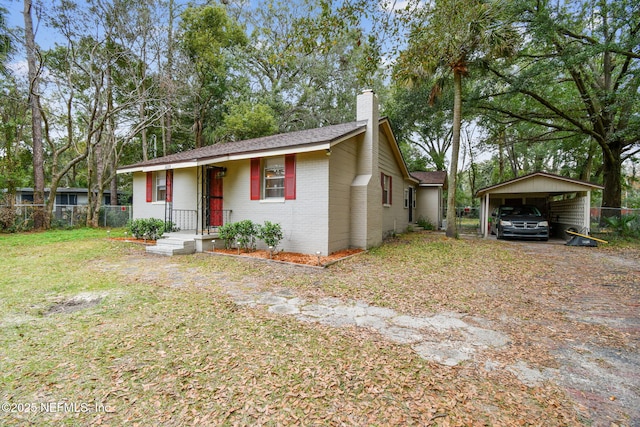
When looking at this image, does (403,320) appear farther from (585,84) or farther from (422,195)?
(585,84)

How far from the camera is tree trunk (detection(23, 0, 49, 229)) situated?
43.7 ft

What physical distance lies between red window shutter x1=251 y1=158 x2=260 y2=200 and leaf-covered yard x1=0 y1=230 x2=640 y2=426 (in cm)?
393

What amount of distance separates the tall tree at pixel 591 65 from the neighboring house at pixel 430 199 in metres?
5.24

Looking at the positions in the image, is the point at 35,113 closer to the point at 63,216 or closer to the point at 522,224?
the point at 63,216

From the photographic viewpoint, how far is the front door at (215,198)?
10648mm

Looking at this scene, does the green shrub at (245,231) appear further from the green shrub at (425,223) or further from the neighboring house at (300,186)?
the green shrub at (425,223)

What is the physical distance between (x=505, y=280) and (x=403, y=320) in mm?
3625

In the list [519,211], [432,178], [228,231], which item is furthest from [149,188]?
[519,211]

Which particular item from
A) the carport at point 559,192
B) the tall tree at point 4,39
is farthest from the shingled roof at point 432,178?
the tall tree at point 4,39

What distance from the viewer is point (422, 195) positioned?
746 inches

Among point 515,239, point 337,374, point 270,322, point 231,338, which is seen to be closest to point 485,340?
point 337,374

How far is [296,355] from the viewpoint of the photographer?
3008 mm

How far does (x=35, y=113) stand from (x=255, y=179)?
46.2 feet

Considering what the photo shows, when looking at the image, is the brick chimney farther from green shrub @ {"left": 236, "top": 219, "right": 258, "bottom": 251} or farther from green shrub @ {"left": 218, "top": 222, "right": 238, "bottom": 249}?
green shrub @ {"left": 218, "top": 222, "right": 238, "bottom": 249}
